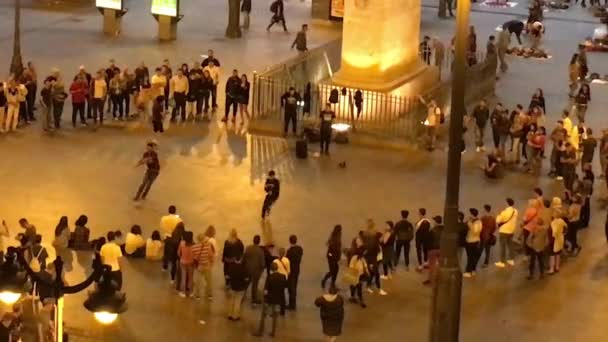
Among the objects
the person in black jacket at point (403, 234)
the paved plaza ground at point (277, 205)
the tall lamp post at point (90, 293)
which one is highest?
the tall lamp post at point (90, 293)

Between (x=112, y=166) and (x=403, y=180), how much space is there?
260 inches

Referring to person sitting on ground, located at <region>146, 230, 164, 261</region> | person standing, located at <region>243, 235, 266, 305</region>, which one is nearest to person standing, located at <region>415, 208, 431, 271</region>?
person standing, located at <region>243, 235, 266, 305</region>

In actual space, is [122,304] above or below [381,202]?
above

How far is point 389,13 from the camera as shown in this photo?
36.4 m

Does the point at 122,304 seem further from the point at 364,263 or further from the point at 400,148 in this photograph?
the point at 400,148

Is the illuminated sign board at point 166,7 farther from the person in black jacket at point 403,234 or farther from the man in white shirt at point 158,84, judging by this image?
the person in black jacket at point 403,234

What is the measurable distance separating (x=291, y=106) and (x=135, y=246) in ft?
31.8

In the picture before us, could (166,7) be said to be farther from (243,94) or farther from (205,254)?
(205,254)

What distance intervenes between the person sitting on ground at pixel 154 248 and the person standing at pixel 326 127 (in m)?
8.39

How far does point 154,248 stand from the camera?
83.7 ft

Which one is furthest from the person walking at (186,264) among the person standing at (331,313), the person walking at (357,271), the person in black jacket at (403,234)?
the person in black jacket at (403,234)

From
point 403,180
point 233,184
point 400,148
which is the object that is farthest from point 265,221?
point 400,148

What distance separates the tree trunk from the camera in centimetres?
4834

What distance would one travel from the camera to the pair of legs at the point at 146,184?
2870cm
